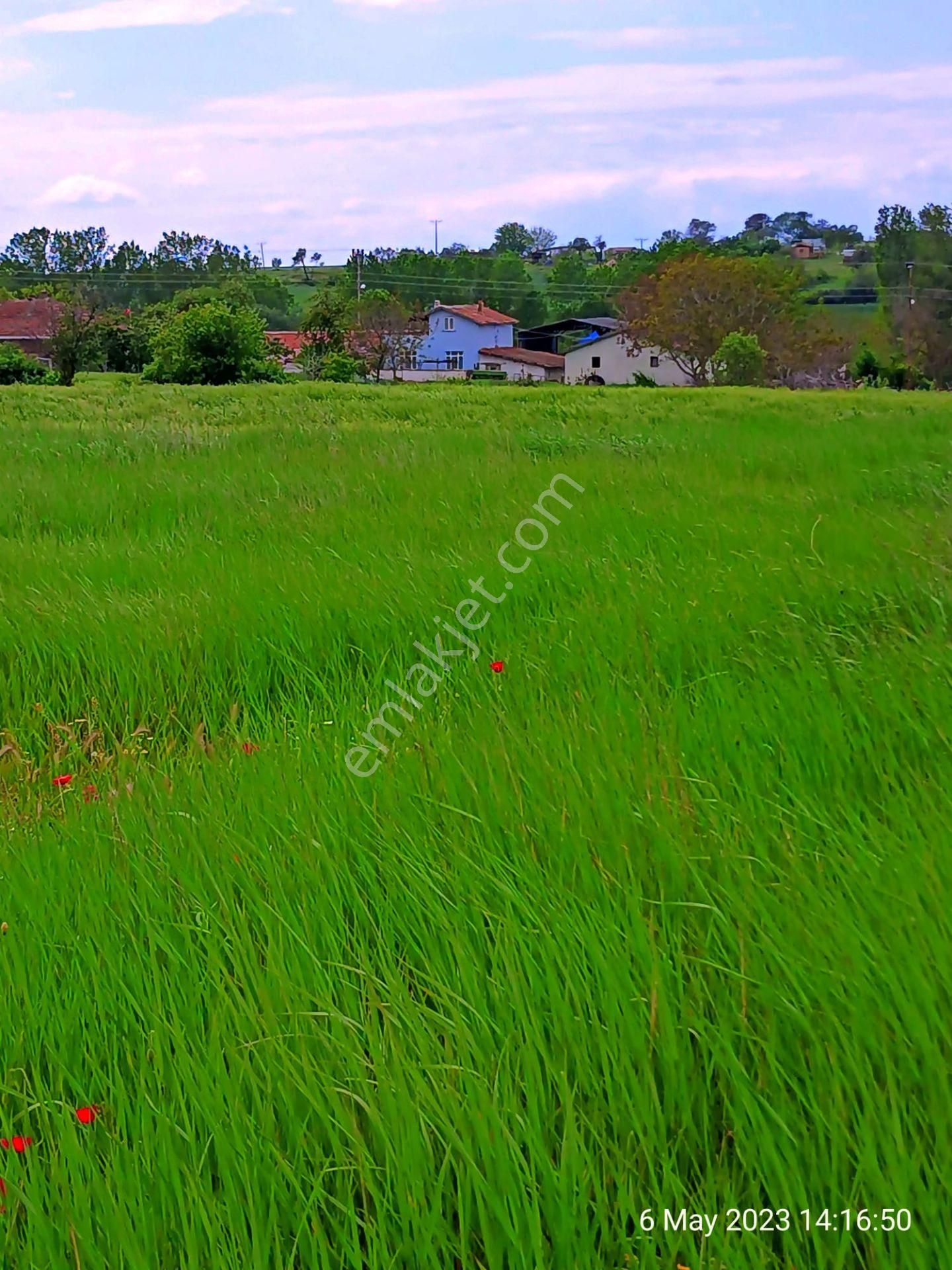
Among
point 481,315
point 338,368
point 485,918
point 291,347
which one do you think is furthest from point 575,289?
point 485,918

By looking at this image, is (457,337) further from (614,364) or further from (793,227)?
(793,227)

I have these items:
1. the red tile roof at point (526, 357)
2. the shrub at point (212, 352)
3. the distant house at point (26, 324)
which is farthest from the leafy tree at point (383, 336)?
the shrub at point (212, 352)

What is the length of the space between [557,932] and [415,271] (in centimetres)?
7640

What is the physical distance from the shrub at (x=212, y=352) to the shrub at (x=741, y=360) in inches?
639

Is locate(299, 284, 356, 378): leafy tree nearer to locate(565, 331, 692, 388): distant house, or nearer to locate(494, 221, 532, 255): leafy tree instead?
locate(565, 331, 692, 388): distant house

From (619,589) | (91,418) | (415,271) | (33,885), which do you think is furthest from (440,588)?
(415,271)

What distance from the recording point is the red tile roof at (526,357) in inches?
2232

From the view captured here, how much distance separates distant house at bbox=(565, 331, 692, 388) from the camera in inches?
2024

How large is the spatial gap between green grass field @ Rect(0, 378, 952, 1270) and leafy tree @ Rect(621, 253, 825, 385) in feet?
138

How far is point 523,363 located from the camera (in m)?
57.0

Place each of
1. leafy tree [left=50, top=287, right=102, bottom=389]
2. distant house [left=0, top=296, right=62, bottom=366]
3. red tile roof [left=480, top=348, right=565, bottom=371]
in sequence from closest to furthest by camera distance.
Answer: leafy tree [left=50, top=287, right=102, bottom=389] → distant house [left=0, top=296, right=62, bottom=366] → red tile roof [left=480, top=348, right=565, bottom=371]

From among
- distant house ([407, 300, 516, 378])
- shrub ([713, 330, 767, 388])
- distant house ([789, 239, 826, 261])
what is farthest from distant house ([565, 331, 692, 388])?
distant house ([789, 239, 826, 261])

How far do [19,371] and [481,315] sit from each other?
105 feet

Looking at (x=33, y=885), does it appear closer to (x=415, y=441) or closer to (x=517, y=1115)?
(x=517, y=1115)
